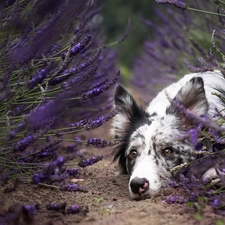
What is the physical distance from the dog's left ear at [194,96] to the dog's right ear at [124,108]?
0.48 metres

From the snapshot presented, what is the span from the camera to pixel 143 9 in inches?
534

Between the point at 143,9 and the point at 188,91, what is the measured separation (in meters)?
A: 10.1

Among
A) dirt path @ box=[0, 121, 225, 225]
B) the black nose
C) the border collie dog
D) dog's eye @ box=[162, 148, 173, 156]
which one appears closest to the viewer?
dirt path @ box=[0, 121, 225, 225]

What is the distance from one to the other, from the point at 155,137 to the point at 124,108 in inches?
24.2

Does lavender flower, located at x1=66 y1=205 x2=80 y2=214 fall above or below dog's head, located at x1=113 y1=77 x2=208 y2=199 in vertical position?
above

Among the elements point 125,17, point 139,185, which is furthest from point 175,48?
point 125,17

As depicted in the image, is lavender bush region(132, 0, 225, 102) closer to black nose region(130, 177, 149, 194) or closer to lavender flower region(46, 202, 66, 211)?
black nose region(130, 177, 149, 194)

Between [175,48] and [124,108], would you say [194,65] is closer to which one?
[175,48]

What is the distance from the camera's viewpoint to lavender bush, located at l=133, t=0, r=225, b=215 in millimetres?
2949

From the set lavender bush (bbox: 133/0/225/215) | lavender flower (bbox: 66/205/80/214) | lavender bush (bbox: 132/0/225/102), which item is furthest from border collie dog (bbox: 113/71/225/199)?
lavender bush (bbox: 132/0/225/102)

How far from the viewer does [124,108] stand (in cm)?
431

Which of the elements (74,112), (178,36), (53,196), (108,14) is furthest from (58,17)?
(108,14)

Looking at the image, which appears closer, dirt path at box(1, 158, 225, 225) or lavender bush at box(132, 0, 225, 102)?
dirt path at box(1, 158, 225, 225)

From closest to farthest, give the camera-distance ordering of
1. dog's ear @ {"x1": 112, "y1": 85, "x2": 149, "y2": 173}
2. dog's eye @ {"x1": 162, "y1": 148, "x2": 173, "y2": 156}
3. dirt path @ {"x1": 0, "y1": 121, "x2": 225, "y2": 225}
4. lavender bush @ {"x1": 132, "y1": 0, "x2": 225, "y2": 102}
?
dirt path @ {"x1": 0, "y1": 121, "x2": 225, "y2": 225} < dog's eye @ {"x1": 162, "y1": 148, "x2": 173, "y2": 156} < dog's ear @ {"x1": 112, "y1": 85, "x2": 149, "y2": 173} < lavender bush @ {"x1": 132, "y1": 0, "x2": 225, "y2": 102}
